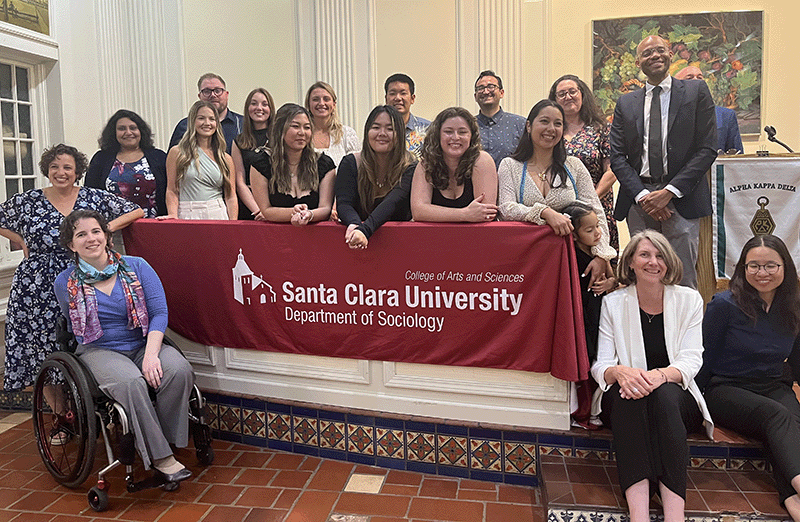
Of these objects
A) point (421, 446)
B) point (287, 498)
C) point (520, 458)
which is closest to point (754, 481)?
point (520, 458)

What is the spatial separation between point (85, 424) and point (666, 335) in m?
2.67

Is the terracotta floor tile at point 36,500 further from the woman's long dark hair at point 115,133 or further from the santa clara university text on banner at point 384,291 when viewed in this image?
the woman's long dark hair at point 115,133

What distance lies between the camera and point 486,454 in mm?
3123

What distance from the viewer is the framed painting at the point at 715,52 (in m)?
5.99

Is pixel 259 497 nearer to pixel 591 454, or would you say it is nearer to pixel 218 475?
pixel 218 475

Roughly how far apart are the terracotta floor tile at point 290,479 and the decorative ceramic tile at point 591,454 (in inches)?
50.2

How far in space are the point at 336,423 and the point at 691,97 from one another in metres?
2.52

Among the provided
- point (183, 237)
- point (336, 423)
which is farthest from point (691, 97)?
point (183, 237)

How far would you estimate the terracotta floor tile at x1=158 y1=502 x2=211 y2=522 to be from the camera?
286cm

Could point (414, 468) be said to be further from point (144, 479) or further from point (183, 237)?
point (183, 237)

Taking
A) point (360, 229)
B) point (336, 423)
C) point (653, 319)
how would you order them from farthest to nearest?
point (336, 423) < point (360, 229) < point (653, 319)

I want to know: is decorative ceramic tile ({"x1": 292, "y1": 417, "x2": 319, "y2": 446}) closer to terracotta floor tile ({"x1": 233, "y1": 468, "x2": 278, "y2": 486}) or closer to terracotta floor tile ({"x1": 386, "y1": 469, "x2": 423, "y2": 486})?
terracotta floor tile ({"x1": 233, "y1": 468, "x2": 278, "y2": 486})

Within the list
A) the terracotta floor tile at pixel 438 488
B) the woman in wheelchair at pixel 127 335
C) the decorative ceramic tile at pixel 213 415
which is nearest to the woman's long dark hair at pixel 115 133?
the woman in wheelchair at pixel 127 335

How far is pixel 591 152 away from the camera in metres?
3.70
